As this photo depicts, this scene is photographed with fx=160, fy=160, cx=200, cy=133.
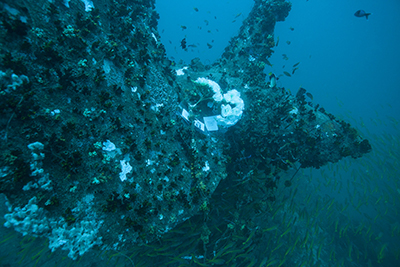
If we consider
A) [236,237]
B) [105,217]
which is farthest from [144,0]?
[236,237]

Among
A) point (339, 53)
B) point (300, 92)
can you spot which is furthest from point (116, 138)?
point (339, 53)

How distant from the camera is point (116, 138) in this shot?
3.77 m

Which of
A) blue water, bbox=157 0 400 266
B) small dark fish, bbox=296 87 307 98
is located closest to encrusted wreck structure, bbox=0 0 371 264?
small dark fish, bbox=296 87 307 98

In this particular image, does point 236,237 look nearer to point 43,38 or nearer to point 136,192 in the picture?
point 136,192

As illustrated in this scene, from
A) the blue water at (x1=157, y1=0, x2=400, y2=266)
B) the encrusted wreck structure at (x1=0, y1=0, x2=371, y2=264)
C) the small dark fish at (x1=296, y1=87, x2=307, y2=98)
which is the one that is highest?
the blue water at (x1=157, y1=0, x2=400, y2=266)

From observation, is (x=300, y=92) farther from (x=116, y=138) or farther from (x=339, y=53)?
(x=339, y=53)

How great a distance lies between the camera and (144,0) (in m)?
7.72

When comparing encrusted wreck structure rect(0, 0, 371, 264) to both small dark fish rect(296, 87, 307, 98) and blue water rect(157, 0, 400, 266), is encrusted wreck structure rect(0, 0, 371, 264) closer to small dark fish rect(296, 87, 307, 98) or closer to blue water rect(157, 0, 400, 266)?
small dark fish rect(296, 87, 307, 98)

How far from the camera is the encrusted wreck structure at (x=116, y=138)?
2637 mm

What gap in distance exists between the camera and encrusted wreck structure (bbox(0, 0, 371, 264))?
8.65ft

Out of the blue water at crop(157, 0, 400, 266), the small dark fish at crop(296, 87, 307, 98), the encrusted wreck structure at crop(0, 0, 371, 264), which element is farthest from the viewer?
the blue water at crop(157, 0, 400, 266)

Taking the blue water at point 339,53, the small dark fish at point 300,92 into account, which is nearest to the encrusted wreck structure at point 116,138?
the small dark fish at point 300,92

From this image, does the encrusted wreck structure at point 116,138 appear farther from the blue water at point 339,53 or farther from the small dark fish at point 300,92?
the blue water at point 339,53

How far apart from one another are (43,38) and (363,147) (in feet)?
33.5
